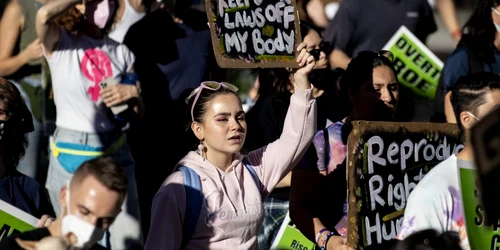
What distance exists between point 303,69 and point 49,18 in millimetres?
1787

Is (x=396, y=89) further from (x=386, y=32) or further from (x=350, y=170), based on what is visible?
(x=386, y=32)

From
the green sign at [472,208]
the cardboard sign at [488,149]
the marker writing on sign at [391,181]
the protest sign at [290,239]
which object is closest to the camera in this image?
the cardboard sign at [488,149]

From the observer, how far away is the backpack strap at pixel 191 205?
17.5 ft

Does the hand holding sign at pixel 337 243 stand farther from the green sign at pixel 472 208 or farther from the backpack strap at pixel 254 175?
the green sign at pixel 472 208

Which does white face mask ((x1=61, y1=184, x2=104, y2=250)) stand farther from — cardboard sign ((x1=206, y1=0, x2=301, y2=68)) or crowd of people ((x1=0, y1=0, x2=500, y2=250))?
cardboard sign ((x1=206, y1=0, x2=301, y2=68))

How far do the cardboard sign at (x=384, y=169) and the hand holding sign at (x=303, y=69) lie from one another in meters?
0.32

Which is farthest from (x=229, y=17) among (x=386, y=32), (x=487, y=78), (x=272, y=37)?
(x=386, y=32)

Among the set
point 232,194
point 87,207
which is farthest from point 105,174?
point 232,194

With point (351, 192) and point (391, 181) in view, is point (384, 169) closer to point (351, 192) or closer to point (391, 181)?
point (391, 181)

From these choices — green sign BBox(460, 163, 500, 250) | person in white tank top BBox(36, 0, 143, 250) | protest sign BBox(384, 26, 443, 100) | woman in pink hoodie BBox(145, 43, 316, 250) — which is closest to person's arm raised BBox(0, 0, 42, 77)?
person in white tank top BBox(36, 0, 143, 250)

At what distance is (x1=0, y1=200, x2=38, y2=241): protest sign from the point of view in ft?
16.5

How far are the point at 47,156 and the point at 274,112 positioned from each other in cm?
158

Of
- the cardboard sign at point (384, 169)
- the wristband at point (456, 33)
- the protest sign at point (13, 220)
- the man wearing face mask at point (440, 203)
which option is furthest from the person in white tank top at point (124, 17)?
the man wearing face mask at point (440, 203)

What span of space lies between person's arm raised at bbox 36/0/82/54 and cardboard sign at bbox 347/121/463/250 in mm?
2039
